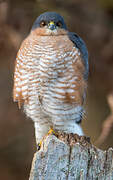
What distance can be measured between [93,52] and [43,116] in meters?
2.16

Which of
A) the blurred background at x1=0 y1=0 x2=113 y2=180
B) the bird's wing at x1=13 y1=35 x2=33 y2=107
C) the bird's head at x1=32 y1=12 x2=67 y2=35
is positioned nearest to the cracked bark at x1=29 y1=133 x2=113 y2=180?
the bird's wing at x1=13 y1=35 x2=33 y2=107

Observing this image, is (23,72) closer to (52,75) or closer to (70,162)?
(52,75)

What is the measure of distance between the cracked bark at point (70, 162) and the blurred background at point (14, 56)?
2.30 m

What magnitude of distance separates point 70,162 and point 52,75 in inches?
48.0

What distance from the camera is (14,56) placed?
5.46m

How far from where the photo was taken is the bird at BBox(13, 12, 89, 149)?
3.46 m

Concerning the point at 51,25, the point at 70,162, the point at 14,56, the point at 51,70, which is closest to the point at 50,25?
the point at 51,25

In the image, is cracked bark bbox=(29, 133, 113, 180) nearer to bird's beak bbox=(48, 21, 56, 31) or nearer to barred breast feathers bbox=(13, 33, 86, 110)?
barred breast feathers bbox=(13, 33, 86, 110)

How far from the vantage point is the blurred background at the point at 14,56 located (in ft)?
16.6

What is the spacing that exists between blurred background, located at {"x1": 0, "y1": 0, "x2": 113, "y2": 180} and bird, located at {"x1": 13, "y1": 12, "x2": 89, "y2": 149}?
0.97 m

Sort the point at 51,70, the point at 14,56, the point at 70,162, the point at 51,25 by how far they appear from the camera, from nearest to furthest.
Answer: the point at 70,162 < the point at 51,70 < the point at 51,25 < the point at 14,56

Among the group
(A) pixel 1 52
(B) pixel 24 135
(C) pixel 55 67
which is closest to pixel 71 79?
(C) pixel 55 67

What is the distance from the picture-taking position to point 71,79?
348 cm

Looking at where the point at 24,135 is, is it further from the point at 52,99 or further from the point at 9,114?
the point at 52,99
